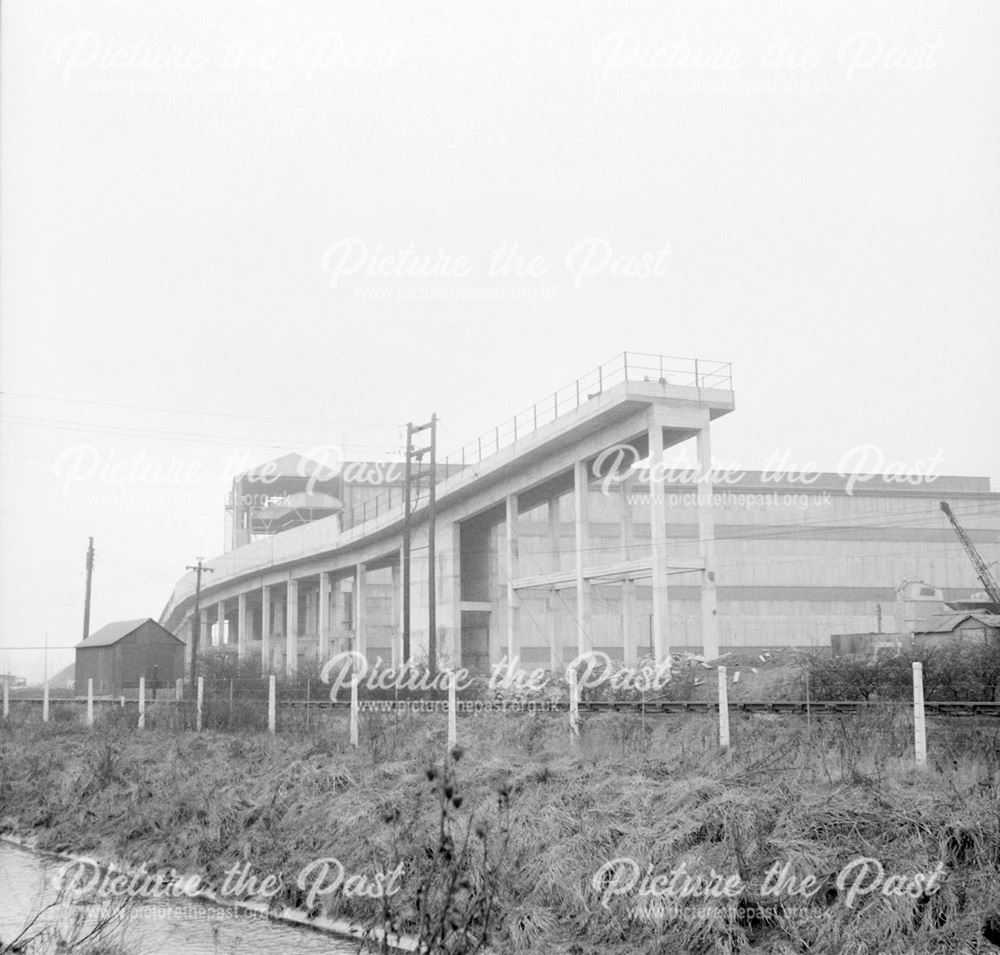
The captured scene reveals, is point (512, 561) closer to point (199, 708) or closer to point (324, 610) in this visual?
point (199, 708)

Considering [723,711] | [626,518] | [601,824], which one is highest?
[626,518]

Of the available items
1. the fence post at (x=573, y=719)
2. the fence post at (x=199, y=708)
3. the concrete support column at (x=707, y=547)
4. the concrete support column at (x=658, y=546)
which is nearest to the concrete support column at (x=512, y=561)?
the concrete support column at (x=658, y=546)

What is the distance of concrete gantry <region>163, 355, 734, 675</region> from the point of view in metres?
34.1

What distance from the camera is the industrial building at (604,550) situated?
3594 cm

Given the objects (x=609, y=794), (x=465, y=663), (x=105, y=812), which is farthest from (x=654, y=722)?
(x=465, y=663)

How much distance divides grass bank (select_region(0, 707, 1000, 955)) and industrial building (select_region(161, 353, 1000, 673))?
55.2 feet

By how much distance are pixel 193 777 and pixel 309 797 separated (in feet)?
11.2

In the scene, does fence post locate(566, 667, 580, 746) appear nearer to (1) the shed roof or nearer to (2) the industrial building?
(2) the industrial building

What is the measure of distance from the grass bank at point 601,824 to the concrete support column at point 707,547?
13762mm

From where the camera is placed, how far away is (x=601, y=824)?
1125cm

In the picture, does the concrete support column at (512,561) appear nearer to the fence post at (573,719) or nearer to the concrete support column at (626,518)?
the concrete support column at (626,518)

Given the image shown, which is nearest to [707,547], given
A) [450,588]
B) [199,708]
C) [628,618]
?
[628,618]

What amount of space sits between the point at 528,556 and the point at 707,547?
27.5 meters

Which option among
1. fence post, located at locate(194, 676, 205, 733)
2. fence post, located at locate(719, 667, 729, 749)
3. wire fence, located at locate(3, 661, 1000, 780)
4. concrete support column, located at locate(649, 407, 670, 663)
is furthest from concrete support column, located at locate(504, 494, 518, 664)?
fence post, located at locate(719, 667, 729, 749)
